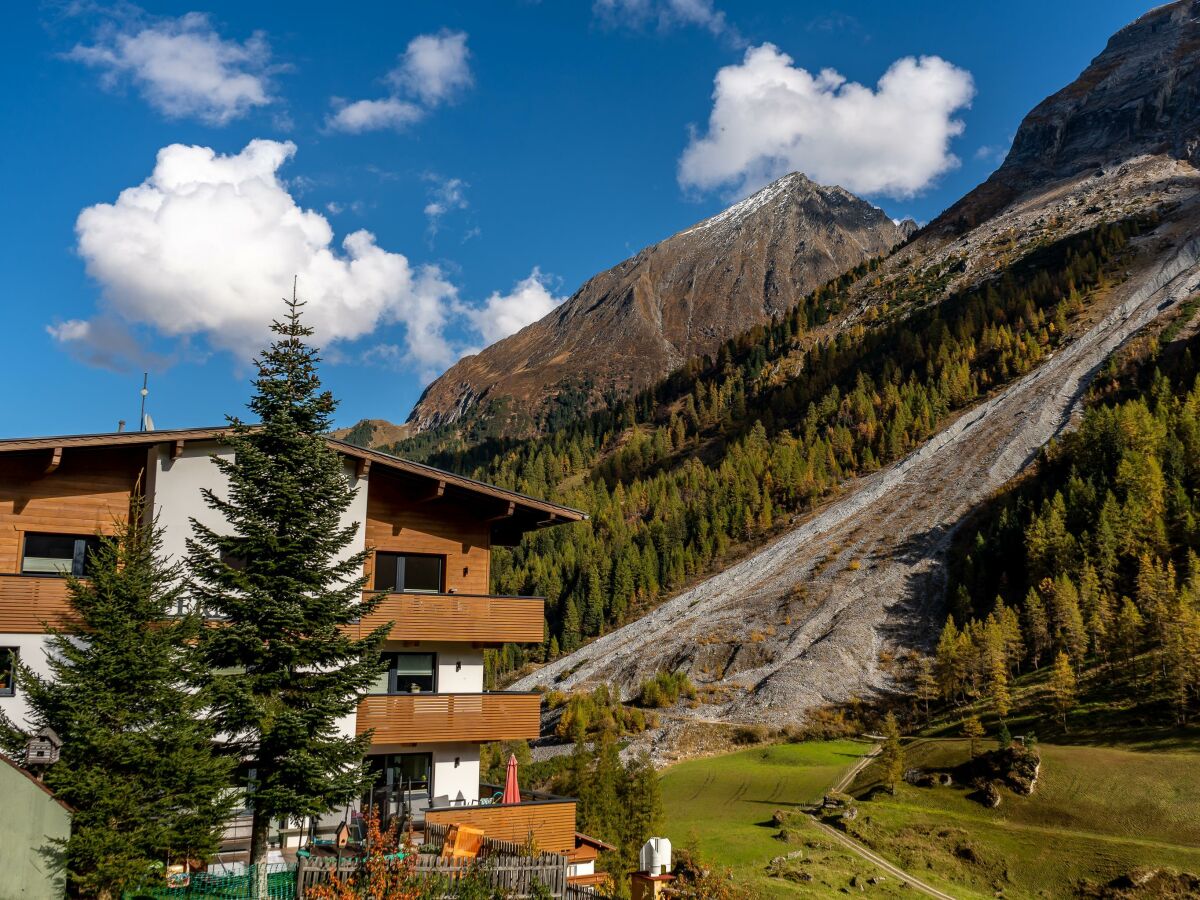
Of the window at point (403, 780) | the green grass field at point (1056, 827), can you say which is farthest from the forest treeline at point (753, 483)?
the window at point (403, 780)

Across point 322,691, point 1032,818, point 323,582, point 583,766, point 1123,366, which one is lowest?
point 1032,818

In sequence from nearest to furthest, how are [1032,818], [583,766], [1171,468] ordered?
[583,766] < [1032,818] < [1171,468]

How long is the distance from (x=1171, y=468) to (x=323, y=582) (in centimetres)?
11038

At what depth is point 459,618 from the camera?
90.7ft

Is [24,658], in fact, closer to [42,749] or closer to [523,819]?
[42,749]

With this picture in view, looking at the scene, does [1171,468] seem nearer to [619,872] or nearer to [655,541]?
[655,541]

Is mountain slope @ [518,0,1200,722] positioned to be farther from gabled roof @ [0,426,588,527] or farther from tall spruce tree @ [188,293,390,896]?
tall spruce tree @ [188,293,390,896]

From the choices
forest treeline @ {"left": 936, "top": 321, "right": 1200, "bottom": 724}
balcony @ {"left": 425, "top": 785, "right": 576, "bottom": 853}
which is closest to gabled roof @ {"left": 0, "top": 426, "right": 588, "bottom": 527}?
balcony @ {"left": 425, "top": 785, "right": 576, "bottom": 853}

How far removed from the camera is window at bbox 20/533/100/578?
80.3 feet

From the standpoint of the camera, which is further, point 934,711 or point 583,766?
point 934,711

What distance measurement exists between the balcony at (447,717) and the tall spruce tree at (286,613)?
180 inches

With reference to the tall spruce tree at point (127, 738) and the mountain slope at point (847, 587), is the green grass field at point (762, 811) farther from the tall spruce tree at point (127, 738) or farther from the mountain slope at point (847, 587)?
the tall spruce tree at point (127, 738)

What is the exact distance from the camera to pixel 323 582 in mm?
20219

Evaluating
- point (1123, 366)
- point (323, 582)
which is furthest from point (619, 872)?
point (1123, 366)
